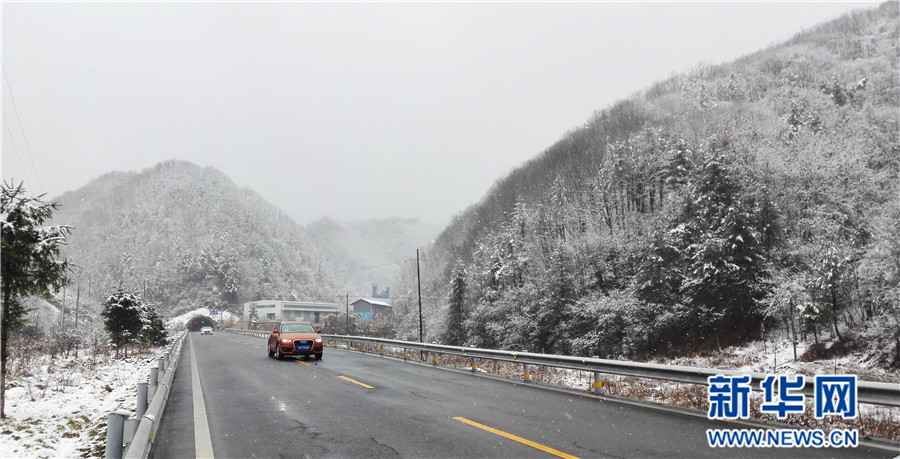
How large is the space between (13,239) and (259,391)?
6.10 m

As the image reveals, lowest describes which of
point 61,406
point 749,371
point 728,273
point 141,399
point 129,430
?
point 749,371

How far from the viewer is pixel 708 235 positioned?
38.0 meters

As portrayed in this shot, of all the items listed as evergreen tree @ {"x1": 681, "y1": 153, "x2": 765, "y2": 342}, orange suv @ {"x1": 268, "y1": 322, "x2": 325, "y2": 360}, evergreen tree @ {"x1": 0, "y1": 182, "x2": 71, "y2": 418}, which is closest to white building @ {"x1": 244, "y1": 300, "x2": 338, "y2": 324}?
evergreen tree @ {"x1": 681, "y1": 153, "x2": 765, "y2": 342}

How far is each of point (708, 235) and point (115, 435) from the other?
1558 inches

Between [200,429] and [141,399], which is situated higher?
[141,399]

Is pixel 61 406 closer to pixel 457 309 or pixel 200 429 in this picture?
pixel 200 429

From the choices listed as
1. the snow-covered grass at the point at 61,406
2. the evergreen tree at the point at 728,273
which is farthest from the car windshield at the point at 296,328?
the evergreen tree at the point at 728,273

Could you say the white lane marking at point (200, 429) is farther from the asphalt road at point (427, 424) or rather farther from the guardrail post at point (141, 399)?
the guardrail post at point (141, 399)

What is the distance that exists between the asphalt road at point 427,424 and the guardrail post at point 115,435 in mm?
1706

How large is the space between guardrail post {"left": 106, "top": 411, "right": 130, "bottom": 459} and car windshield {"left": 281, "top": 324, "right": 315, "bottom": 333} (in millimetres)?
18936

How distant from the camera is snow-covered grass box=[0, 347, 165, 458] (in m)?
8.21

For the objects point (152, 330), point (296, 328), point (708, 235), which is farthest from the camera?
point (152, 330)

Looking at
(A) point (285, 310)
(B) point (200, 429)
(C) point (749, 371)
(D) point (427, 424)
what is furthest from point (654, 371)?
(A) point (285, 310)

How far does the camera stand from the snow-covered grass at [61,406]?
8211 mm
